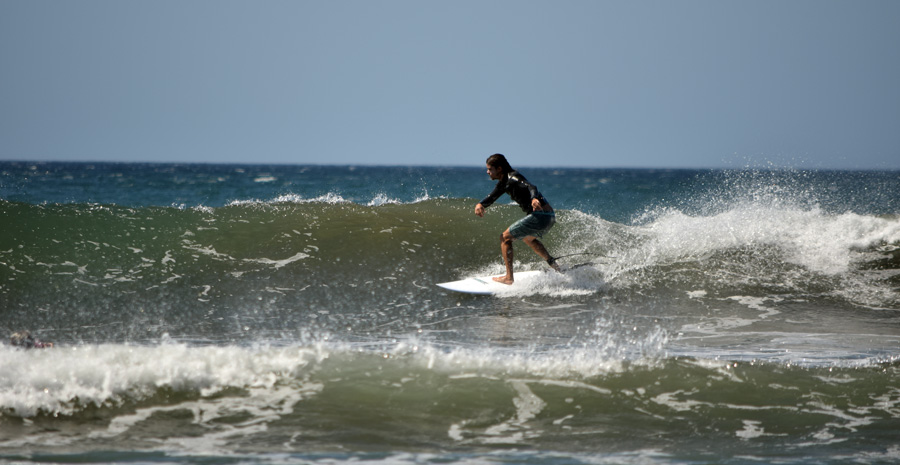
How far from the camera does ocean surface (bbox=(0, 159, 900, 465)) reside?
432cm

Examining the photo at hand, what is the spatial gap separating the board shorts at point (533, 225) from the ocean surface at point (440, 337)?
26.9 inches

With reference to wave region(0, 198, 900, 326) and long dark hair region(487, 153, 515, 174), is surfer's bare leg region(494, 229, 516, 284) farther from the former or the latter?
long dark hair region(487, 153, 515, 174)

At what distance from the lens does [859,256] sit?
440 inches

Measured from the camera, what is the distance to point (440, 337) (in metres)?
6.87

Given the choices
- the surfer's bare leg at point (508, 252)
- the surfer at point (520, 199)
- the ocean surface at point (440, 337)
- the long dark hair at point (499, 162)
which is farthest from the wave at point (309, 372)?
the long dark hair at point (499, 162)

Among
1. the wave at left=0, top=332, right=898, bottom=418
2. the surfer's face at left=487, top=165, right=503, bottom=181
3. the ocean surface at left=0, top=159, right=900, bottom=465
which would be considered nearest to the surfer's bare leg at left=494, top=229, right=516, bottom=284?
the ocean surface at left=0, top=159, right=900, bottom=465

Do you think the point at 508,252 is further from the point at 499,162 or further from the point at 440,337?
the point at 440,337

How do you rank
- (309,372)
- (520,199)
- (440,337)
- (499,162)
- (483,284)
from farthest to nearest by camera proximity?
(483,284), (520,199), (499,162), (440,337), (309,372)

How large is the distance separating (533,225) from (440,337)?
8.35ft

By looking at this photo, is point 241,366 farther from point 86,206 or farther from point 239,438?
point 86,206

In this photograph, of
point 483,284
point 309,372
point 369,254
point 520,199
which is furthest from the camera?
point 369,254

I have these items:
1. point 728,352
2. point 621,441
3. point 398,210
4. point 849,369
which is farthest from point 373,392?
point 398,210

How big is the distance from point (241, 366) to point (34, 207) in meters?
9.04

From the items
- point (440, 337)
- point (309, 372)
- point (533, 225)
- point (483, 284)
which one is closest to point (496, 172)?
point (533, 225)
